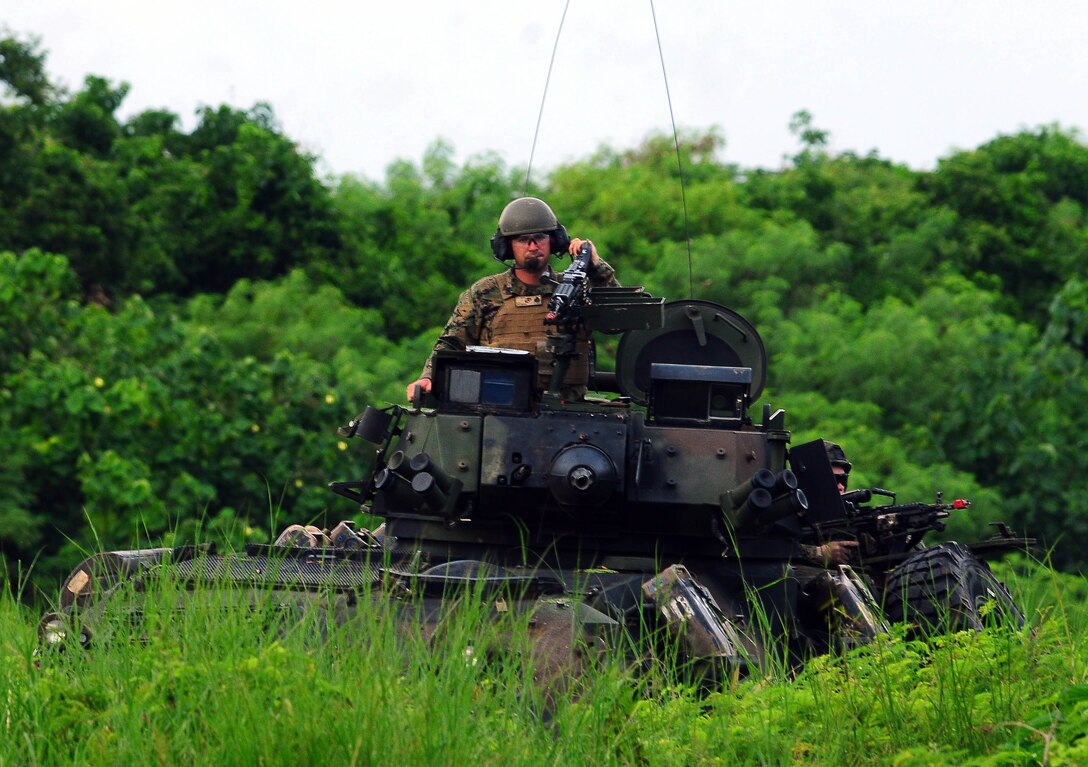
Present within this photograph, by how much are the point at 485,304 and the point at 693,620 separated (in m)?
3.06

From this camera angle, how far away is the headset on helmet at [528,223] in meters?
9.66

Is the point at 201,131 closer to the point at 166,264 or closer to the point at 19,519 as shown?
the point at 166,264

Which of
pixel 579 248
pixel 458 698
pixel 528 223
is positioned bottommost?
pixel 458 698

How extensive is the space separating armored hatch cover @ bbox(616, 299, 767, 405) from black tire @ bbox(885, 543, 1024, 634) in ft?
3.98

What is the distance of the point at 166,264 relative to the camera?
25.1 m

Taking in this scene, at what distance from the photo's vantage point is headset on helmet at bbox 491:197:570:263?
966 centimetres

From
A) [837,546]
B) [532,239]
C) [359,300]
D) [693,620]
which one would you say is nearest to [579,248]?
[532,239]

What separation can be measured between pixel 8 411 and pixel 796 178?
1699 centimetres

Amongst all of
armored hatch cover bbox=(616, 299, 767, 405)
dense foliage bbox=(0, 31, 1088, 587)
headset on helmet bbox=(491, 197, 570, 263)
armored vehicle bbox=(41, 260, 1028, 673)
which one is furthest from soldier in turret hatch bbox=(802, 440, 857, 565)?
dense foliage bbox=(0, 31, 1088, 587)

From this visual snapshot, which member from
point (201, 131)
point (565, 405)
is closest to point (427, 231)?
point (201, 131)

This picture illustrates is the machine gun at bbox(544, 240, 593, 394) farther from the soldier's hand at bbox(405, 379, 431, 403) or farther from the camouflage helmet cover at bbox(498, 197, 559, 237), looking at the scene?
the soldier's hand at bbox(405, 379, 431, 403)

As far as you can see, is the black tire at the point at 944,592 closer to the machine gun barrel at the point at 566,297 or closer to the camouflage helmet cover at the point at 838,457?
the camouflage helmet cover at the point at 838,457

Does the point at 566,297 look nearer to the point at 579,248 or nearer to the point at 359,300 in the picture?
the point at 579,248

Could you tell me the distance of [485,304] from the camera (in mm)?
9797
